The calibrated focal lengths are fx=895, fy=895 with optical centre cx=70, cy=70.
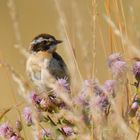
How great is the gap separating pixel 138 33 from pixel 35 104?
0.86 meters

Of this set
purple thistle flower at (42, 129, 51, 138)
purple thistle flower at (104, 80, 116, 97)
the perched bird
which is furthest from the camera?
the perched bird

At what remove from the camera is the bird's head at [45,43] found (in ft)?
20.2

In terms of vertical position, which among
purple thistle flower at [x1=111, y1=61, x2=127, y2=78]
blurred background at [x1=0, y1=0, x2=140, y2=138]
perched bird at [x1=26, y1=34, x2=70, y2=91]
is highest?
purple thistle flower at [x1=111, y1=61, x2=127, y2=78]

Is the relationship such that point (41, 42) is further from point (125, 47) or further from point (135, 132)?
point (135, 132)

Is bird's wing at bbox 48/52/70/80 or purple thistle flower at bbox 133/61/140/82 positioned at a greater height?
purple thistle flower at bbox 133/61/140/82

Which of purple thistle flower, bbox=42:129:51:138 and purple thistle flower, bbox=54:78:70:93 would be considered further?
purple thistle flower, bbox=42:129:51:138

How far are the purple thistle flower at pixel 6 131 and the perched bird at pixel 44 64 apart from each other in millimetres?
525

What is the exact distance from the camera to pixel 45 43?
6227 mm

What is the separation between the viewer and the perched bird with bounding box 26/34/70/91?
553 centimetres

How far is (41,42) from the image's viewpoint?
6.21 metres

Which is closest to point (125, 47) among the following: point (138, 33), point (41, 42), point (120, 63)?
point (138, 33)

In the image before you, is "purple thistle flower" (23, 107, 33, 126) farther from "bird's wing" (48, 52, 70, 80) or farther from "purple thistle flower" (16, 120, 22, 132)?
"bird's wing" (48, 52, 70, 80)

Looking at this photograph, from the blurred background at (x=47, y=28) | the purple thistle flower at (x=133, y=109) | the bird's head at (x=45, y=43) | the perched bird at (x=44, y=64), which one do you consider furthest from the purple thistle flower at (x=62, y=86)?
the bird's head at (x=45, y=43)

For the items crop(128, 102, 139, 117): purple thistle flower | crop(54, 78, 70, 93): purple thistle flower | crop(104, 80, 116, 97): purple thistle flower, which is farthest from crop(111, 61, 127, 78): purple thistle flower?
crop(54, 78, 70, 93): purple thistle flower
